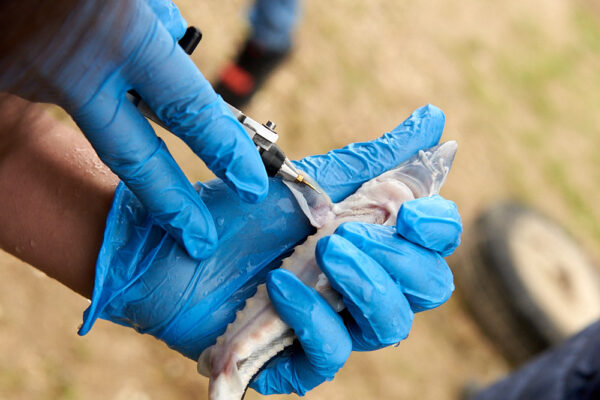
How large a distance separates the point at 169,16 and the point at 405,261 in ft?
3.22

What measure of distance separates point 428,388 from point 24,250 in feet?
11.2

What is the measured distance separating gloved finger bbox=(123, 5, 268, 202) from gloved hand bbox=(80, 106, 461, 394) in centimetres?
25

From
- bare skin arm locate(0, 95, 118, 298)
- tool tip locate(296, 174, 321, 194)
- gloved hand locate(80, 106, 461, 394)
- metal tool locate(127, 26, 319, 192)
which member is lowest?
A: bare skin arm locate(0, 95, 118, 298)

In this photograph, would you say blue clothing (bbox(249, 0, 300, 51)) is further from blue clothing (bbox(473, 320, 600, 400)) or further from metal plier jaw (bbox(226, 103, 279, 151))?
blue clothing (bbox(473, 320, 600, 400))

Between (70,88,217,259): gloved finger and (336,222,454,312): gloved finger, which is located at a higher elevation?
(336,222,454,312): gloved finger

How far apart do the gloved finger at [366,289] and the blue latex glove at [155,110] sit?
267 mm

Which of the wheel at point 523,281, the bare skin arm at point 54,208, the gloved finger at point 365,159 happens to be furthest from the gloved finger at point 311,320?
the wheel at point 523,281

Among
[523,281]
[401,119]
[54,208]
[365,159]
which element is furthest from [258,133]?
[401,119]

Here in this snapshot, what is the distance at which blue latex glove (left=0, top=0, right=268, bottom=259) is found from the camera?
3.35 feet

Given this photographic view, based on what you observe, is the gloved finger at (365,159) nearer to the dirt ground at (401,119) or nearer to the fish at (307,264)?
the fish at (307,264)

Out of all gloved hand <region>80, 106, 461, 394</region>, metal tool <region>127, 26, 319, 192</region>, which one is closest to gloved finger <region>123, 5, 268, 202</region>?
metal tool <region>127, 26, 319, 192</region>

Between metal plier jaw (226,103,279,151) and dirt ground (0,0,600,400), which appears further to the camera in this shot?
dirt ground (0,0,600,400)

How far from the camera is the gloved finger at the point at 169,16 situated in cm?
147

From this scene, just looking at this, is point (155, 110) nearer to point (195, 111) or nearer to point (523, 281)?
point (195, 111)
